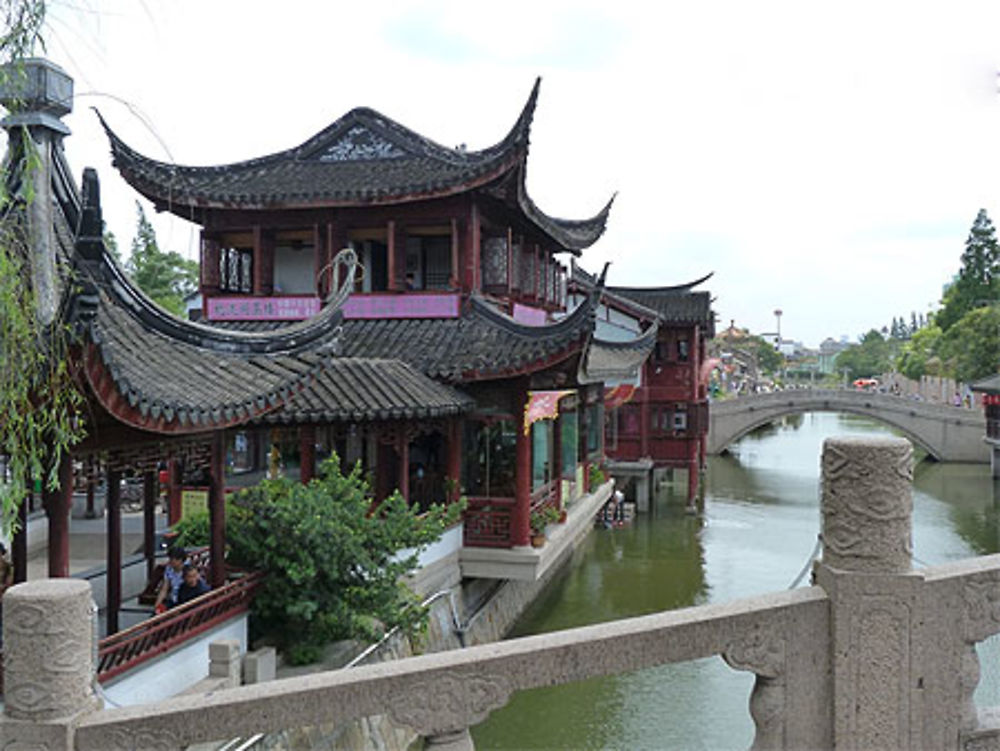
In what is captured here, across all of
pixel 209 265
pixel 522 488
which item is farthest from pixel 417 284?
pixel 522 488

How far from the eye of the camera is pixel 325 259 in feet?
40.0

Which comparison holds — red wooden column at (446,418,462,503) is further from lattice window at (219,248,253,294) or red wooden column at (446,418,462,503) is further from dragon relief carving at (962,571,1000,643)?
dragon relief carving at (962,571,1000,643)

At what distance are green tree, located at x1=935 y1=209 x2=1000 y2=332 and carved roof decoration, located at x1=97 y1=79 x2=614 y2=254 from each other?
40488 millimetres

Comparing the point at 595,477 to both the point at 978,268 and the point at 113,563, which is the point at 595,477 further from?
the point at 978,268

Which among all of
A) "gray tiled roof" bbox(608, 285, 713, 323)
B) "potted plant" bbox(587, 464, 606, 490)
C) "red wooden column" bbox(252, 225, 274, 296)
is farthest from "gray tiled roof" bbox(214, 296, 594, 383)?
"gray tiled roof" bbox(608, 285, 713, 323)

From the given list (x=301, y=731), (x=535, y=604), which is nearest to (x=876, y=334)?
(x=535, y=604)

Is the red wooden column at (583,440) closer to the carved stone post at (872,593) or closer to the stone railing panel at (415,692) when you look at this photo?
the carved stone post at (872,593)

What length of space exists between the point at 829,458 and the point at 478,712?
1.33 m

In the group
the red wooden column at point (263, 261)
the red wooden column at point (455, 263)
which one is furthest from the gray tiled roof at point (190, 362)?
the red wooden column at point (263, 261)

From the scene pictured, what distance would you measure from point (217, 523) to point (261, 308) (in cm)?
607

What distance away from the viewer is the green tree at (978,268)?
45.8 meters

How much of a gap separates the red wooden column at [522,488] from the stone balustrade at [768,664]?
318 inches

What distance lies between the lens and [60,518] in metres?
5.30

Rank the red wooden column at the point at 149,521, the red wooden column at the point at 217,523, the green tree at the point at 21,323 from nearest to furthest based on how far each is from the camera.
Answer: the green tree at the point at 21,323
the red wooden column at the point at 217,523
the red wooden column at the point at 149,521
